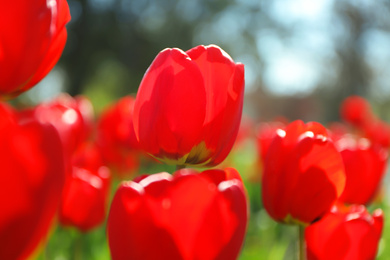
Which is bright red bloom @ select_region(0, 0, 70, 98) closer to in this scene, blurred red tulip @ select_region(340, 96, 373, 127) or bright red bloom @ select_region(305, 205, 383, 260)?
bright red bloom @ select_region(305, 205, 383, 260)

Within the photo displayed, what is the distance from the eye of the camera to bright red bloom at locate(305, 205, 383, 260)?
0.62m

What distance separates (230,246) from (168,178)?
0.08 m

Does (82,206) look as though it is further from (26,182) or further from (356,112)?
(356,112)

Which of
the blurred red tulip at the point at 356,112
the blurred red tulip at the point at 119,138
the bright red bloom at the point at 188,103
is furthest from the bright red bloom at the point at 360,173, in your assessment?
the blurred red tulip at the point at 356,112

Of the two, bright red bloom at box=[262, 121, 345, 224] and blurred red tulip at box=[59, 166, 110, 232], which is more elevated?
bright red bloom at box=[262, 121, 345, 224]

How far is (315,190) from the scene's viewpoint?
1.96 feet

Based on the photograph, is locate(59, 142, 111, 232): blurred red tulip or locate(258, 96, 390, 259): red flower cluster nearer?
locate(258, 96, 390, 259): red flower cluster

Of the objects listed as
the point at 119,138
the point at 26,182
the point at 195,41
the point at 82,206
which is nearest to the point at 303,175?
the point at 26,182

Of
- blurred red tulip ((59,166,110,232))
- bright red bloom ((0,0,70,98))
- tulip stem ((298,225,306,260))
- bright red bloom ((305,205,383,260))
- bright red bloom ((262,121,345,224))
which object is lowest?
blurred red tulip ((59,166,110,232))

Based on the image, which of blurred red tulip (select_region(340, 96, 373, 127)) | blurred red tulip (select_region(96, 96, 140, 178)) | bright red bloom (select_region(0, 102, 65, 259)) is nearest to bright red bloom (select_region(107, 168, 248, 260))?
bright red bloom (select_region(0, 102, 65, 259))

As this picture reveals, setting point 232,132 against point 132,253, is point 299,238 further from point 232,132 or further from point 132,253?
point 132,253

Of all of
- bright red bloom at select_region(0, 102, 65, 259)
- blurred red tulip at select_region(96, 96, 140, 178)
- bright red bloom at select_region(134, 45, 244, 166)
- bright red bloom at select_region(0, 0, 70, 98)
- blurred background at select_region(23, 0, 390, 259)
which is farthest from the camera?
blurred background at select_region(23, 0, 390, 259)

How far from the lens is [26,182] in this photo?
28 cm

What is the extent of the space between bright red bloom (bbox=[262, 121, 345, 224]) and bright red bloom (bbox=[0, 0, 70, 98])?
33 cm
